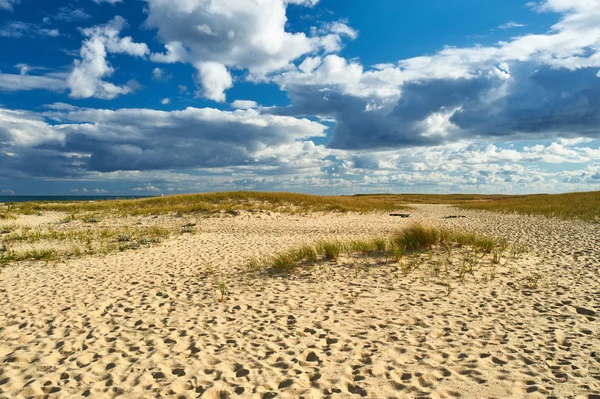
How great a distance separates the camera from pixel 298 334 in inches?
264

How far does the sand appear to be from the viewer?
4938 millimetres

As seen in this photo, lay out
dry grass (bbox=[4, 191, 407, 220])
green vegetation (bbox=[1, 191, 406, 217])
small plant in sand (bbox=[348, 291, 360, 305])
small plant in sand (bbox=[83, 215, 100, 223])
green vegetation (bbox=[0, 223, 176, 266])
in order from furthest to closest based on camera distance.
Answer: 1. dry grass (bbox=[4, 191, 407, 220])
2. green vegetation (bbox=[1, 191, 406, 217])
3. small plant in sand (bbox=[83, 215, 100, 223])
4. green vegetation (bbox=[0, 223, 176, 266])
5. small plant in sand (bbox=[348, 291, 360, 305])

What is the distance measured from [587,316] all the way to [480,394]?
14.7ft

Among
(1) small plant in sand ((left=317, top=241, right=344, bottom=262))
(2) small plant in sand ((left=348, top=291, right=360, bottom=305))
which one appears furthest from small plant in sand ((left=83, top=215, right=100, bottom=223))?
(2) small plant in sand ((left=348, top=291, right=360, bottom=305))

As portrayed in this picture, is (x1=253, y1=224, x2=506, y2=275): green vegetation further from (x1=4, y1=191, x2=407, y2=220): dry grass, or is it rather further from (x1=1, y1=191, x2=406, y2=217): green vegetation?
(x1=4, y1=191, x2=407, y2=220): dry grass

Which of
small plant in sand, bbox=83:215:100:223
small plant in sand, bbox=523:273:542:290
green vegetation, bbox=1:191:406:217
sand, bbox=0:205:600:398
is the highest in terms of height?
green vegetation, bbox=1:191:406:217

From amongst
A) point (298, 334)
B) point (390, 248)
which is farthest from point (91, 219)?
point (298, 334)

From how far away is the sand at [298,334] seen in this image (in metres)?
4.94

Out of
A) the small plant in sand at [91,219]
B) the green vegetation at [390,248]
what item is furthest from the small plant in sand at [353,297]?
the small plant in sand at [91,219]

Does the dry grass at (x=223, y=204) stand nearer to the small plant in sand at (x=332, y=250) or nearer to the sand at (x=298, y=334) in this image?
the small plant in sand at (x=332, y=250)

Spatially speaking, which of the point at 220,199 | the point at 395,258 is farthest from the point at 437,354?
the point at 220,199

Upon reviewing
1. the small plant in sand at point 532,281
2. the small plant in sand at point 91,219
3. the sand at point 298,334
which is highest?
the small plant in sand at point 91,219

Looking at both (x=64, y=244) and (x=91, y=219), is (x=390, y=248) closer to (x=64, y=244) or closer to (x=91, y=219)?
(x=64, y=244)

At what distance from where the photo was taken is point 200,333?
687 cm
